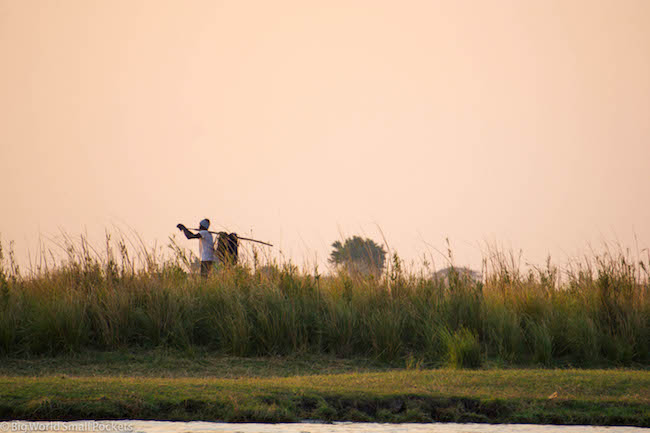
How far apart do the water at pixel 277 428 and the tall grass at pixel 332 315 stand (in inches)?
137

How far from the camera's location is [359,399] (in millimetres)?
5117

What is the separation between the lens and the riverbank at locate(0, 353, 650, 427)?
4758 millimetres

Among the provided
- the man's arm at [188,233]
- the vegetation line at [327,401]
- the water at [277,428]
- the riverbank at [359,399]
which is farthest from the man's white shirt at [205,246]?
the water at [277,428]

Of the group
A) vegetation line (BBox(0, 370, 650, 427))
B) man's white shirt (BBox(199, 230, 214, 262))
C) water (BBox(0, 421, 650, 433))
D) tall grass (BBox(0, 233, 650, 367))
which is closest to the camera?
water (BBox(0, 421, 650, 433))

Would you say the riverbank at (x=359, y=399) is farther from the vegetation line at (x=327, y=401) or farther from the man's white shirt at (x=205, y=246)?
the man's white shirt at (x=205, y=246)

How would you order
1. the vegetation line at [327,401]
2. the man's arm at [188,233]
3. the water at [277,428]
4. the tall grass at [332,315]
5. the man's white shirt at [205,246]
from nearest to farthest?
the water at [277,428], the vegetation line at [327,401], the tall grass at [332,315], the man's white shirt at [205,246], the man's arm at [188,233]

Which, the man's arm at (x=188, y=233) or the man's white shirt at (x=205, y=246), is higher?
the man's arm at (x=188, y=233)

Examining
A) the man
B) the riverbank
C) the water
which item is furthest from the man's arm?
the water

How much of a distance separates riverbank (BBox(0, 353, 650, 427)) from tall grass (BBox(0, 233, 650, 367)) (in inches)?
83.5

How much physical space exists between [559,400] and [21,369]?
587 cm

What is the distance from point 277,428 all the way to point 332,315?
5.09 m

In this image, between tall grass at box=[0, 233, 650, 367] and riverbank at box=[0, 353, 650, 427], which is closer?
riverbank at box=[0, 353, 650, 427]

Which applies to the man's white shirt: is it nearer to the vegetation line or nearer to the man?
the man

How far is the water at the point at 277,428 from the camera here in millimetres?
4254
